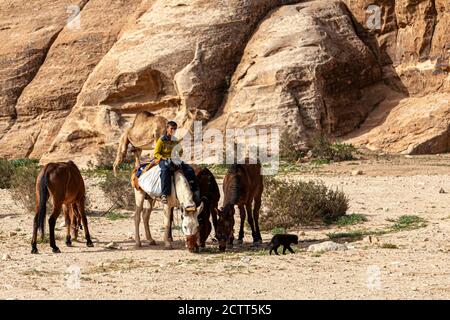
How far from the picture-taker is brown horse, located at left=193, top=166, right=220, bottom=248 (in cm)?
1195

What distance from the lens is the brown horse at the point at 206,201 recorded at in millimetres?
11945

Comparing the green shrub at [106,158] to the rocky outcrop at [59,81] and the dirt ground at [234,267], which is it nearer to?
the rocky outcrop at [59,81]

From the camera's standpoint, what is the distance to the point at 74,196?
12812 millimetres

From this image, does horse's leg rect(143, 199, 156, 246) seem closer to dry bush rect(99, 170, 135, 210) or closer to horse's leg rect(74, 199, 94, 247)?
horse's leg rect(74, 199, 94, 247)

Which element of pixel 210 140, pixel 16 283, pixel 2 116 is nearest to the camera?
pixel 16 283

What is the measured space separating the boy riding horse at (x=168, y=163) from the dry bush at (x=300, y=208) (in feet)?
8.46

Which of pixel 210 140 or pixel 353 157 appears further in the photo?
pixel 210 140

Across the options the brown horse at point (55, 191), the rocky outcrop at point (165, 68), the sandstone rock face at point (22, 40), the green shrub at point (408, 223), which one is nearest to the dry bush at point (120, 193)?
the brown horse at point (55, 191)

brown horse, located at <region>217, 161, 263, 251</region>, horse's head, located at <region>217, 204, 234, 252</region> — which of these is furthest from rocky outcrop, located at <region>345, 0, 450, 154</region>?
horse's head, located at <region>217, 204, 234, 252</region>

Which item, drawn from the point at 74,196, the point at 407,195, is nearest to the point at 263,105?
the point at 407,195

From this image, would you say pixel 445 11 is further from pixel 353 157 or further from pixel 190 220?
pixel 190 220

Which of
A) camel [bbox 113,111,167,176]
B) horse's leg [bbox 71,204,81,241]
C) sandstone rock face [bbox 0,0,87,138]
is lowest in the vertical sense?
horse's leg [bbox 71,204,81,241]

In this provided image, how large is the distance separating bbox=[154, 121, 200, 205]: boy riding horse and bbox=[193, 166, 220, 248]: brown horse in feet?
1.03

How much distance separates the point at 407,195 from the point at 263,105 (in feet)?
34.0
